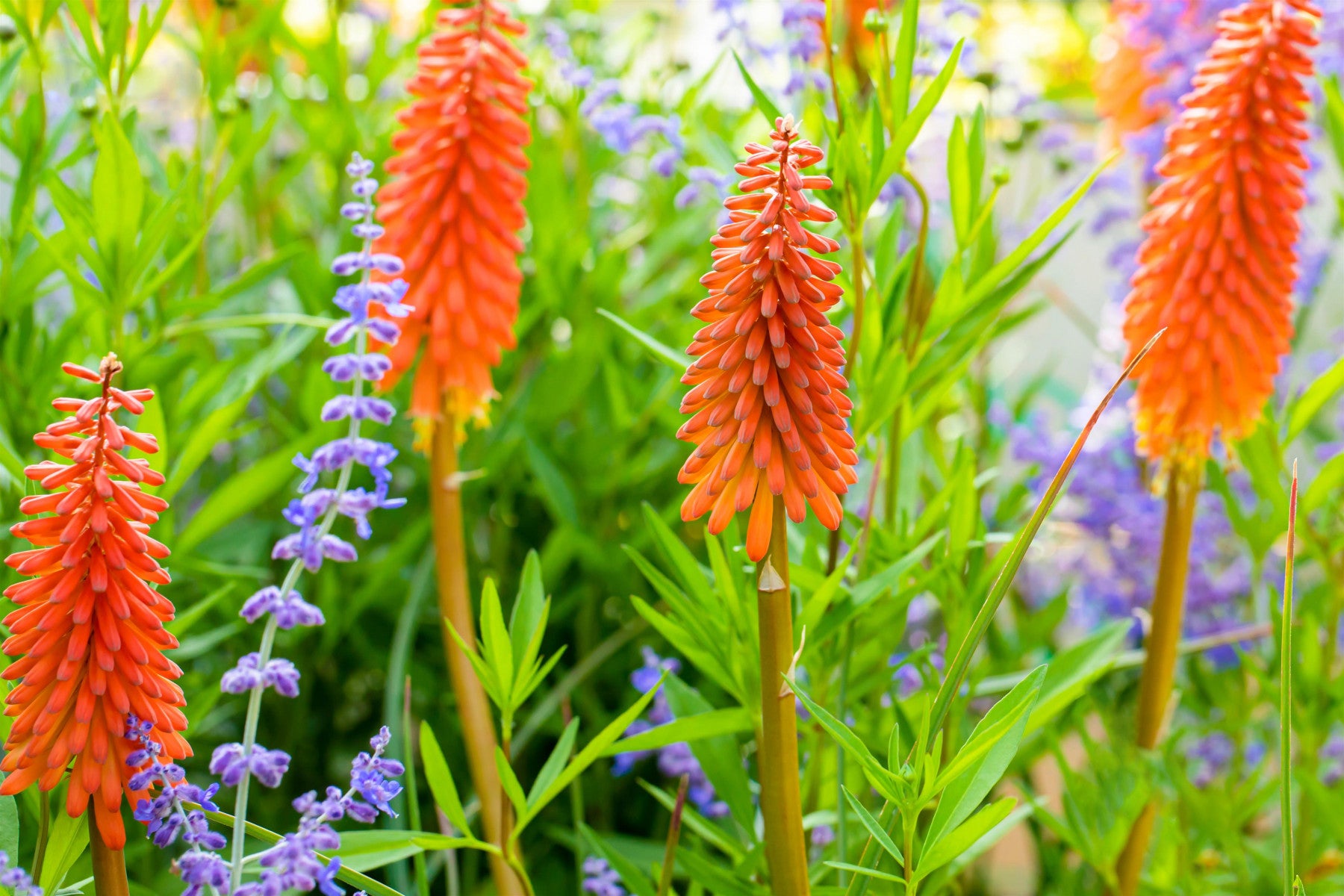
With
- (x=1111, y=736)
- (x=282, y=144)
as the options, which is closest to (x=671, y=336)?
(x=1111, y=736)

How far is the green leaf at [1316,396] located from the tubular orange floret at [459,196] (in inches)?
28.7

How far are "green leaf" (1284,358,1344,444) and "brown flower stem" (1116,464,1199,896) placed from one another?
129mm

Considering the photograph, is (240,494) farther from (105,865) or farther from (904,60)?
(904,60)

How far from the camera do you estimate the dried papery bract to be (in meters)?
0.92

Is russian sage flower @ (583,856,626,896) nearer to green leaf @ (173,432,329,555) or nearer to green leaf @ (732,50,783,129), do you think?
green leaf @ (173,432,329,555)

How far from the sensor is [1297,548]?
1.20 meters

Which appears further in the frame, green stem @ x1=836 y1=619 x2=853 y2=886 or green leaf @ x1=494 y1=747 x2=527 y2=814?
green stem @ x1=836 y1=619 x2=853 y2=886

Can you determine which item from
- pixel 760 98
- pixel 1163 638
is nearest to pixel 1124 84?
pixel 1163 638

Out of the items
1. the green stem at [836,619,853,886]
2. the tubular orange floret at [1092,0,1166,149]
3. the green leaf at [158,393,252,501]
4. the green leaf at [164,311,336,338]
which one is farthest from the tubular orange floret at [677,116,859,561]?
the tubular orange floret at [1092,0,1166,149]

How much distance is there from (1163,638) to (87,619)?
0.90m

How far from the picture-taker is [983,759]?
0.71 meters

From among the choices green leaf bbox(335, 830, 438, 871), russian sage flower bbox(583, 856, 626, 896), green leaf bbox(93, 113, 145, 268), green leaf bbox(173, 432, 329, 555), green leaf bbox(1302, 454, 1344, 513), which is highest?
green leaf bbox(93, 113, 145, 268)

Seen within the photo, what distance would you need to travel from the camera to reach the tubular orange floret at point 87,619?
584mm

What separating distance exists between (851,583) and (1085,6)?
11.0ft
